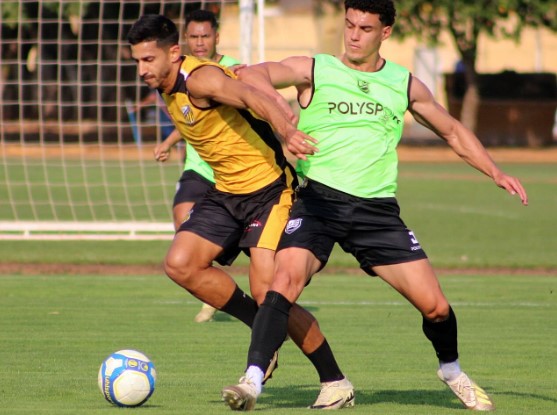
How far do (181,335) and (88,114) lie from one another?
3208 centimetres

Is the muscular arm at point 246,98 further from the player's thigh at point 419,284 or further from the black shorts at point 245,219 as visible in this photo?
the player's thigh at point 419,284

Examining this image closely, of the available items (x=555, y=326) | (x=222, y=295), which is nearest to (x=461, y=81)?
(x=555, y=326)

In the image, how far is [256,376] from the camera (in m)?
6.48

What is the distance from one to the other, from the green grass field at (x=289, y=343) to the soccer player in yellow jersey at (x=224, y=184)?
619mm

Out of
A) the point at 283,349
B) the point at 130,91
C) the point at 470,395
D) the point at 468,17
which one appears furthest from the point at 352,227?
the point at 468,17

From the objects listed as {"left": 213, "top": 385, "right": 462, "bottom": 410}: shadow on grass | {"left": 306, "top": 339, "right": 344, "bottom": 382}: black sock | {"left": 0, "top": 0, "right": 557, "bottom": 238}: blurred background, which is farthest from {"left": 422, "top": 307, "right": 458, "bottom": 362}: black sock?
{"left": 0, "top": 0, "right": 557, "bottom": 238}: blurred background

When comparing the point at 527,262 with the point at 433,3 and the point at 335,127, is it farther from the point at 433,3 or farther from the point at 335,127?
the point at 433,3

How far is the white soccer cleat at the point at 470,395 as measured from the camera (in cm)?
697

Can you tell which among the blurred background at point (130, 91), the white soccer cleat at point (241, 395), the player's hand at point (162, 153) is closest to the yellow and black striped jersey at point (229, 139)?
the white soccer cleat at point (241, 395)

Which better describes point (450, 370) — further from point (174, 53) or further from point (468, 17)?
point (468, 17)

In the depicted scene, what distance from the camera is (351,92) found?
23.0 feet

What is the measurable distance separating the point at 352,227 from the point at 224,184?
3.36 feet

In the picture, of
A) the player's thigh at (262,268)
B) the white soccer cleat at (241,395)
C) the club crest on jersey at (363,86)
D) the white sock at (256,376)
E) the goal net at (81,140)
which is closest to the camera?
the white soccer cleat at (241,395)

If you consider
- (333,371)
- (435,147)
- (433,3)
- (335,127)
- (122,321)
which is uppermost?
(335,127)
